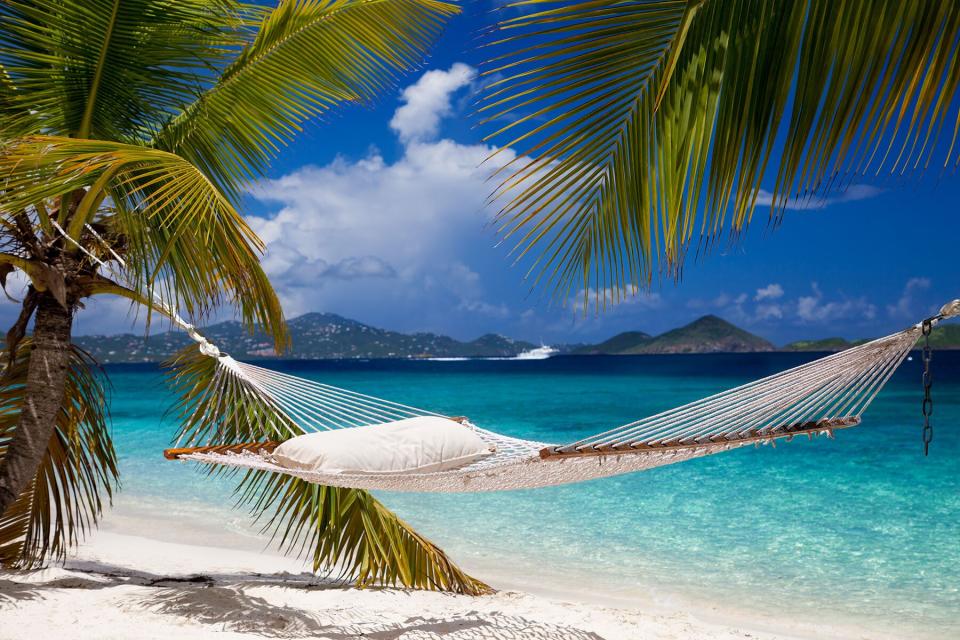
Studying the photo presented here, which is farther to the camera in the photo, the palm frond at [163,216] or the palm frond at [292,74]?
the palm frond at [292,74]

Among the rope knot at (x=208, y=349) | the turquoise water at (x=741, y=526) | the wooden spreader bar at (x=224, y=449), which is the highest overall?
the rope knot at (x=208, y=349)

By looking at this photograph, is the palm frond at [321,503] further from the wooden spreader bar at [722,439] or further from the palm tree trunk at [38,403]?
the wooden spreader bar at [722,439]

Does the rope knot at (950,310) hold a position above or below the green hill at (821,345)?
below

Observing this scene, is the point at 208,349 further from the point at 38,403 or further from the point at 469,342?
the point at 469,342

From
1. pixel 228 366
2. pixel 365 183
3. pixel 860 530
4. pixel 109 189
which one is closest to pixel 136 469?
pixel 228 366

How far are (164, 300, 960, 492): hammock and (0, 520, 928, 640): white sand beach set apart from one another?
1.80ft

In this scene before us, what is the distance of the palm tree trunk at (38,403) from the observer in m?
2.11

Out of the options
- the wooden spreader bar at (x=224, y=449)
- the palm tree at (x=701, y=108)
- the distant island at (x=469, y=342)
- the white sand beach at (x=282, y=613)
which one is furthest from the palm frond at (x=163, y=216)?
the distant island at (x=469, y=342)

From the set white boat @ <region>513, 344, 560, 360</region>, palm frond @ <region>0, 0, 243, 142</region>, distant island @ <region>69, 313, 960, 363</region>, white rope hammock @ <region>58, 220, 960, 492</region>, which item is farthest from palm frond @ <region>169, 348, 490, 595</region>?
white boat @ <region>513, 344, 560, 360</region>

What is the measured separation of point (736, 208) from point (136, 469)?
23.6 feet

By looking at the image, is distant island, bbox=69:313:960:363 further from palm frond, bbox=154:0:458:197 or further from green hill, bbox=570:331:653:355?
palm frond, bbox=154:0:458:197

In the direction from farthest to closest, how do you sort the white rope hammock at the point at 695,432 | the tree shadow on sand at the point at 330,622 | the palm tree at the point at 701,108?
the tree shadow on sand at the point at 330,622
the white rope hammock at the point at 695,432
the palm tree at the point at 701,108

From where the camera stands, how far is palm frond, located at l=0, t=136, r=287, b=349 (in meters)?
1.47

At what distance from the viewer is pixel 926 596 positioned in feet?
11.1
